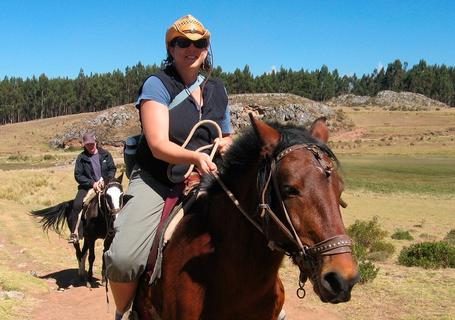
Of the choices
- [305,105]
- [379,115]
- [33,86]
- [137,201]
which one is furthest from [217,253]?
[33,86]

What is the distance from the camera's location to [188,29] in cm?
367

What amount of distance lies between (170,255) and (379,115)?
12358cm

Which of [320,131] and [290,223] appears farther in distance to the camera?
[320,131]

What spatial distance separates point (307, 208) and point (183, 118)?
1.41 m

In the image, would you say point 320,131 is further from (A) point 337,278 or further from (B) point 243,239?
(A) point 337,278

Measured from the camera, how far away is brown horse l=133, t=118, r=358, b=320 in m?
2.64

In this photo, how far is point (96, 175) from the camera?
38.0ft

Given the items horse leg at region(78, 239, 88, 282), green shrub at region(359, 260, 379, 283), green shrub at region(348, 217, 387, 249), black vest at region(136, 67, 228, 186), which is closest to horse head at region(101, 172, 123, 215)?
horse leg at region(78, 239, 88, 282)

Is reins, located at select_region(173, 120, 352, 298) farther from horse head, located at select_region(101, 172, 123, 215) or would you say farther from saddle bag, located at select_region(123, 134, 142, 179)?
horse head, located at select_region(101, 172, 123, 215)

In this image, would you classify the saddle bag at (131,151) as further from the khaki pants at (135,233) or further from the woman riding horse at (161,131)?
the khaki pants at (135,233)

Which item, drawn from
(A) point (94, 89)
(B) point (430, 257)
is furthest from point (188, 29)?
(A) point (94, 89)

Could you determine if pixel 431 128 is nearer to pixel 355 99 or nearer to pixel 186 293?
pixel 355 99

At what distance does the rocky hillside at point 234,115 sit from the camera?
89125mm

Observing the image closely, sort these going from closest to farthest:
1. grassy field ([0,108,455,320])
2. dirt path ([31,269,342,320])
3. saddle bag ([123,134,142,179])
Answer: saddle bag ([123,134,142,179]), dirt path ([31,269,342,320]), grassy field ([0,108,455,320])
